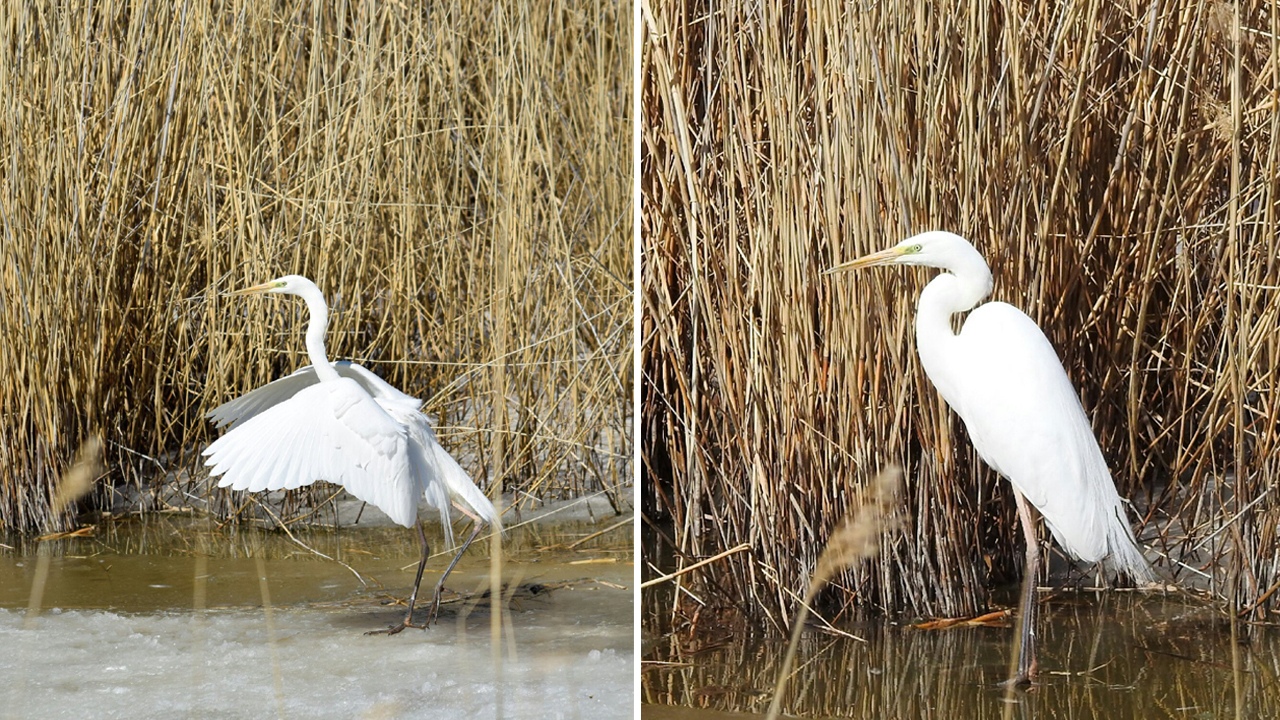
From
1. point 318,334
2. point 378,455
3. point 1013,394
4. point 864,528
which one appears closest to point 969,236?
point 1013,394

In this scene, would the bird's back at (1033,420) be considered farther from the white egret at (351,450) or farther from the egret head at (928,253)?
the white egret at (351,450)

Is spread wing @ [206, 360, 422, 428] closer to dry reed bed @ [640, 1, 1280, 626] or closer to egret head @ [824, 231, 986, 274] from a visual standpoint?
dry reed bed @ [640, 1, 1280, 626]

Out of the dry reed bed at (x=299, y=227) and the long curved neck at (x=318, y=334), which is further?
the dry reed bed at (x=299, y=227)

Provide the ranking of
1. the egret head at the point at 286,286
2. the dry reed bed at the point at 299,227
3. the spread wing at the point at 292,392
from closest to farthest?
A: the spread wing at the point at 292,392 → the egret head at the point at 286,286 → the dry reed bed at the point at 299,227

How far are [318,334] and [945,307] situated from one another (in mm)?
1077

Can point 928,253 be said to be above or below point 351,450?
above

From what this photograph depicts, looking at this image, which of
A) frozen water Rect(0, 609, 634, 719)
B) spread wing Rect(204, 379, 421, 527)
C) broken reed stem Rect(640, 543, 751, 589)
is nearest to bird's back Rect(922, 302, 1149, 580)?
broken reed stem Rect(640, 543, 751, 589)

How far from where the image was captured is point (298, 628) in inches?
85.6

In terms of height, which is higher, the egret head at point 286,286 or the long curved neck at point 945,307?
the egret head at point 286,286

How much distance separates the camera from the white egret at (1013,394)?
5.63 feet

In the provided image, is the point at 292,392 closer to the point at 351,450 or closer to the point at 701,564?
the point at 351,450

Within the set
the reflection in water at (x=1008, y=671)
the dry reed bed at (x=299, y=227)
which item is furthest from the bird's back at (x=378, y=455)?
the reflection in water at (x=1008, y=671)

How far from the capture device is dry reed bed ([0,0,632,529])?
8.38 feet

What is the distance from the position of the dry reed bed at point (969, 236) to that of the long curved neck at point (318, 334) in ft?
2.09
